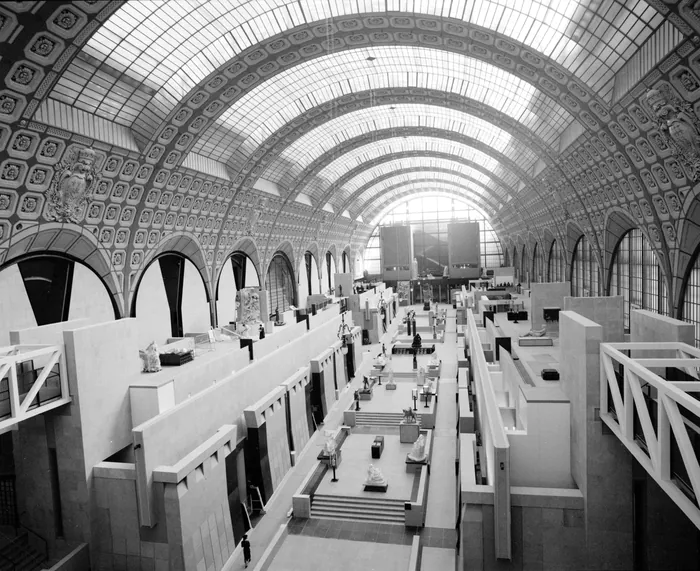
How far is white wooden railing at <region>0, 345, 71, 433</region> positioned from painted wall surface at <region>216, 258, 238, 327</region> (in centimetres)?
2300

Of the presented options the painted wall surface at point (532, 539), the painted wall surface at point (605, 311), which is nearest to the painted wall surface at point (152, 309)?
the painted wall surface at point (532, 539)

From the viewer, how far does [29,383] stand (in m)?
14.0

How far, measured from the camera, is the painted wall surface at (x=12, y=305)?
Answer: 19.9 meters

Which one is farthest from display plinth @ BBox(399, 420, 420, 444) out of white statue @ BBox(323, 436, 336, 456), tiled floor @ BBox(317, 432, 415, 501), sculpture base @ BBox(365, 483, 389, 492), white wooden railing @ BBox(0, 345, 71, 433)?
white wooden railing @ BBox(0, 345, 71, 433)

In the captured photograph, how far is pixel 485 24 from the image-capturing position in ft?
69.6

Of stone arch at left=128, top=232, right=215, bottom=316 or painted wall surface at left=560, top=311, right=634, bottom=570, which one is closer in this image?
painted wall surface at left=560, top=311, right=634, bottom=570

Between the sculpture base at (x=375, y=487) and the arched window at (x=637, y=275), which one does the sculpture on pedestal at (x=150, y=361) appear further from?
the arched window at (x=637, y=275)

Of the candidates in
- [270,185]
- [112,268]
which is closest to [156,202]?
[112,268]

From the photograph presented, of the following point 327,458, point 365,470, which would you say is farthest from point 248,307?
point 365,470

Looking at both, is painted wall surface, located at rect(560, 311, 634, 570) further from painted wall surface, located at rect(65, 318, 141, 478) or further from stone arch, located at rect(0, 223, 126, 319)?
stone arch, located at rect(0, 223, 126, 319)

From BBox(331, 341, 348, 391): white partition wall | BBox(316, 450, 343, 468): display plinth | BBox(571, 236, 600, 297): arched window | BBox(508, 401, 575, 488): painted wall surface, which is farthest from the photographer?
BBox(571, 236, 600, 297): arched window

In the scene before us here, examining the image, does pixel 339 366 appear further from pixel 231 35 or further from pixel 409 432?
pixel 231 35

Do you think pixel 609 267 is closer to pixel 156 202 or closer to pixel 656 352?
pixel 656 352

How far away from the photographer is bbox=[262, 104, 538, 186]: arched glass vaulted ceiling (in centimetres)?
3816
